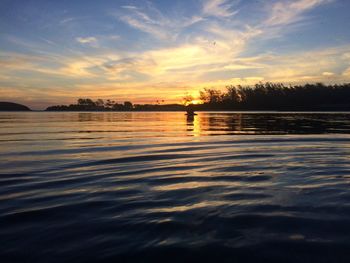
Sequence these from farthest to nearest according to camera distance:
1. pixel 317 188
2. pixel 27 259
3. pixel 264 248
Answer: pixel 317 188
pixel 264 248
pixel 27 259

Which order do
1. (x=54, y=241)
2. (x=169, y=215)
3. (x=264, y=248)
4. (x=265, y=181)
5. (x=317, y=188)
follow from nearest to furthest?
(x=264, y=248)
(x=54, y=241)
(x=169, y=215)
(x=317, y=188)
(x=265, y=181)

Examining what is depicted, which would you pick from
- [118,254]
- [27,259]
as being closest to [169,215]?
[118,254]

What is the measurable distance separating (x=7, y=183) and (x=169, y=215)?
229 inches

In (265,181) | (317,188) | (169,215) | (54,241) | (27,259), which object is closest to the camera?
(27,259)

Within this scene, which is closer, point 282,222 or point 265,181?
point 282,222

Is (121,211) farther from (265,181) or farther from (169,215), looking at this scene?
(265,181)

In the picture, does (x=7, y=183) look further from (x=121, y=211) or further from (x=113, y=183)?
(x=121, y=211)

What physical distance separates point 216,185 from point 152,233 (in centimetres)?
384

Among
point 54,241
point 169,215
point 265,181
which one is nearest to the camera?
point 54,241

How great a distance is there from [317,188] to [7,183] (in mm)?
8765

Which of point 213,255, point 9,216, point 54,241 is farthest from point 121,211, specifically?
point 213,255

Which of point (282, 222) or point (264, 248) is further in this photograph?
point (282, 222)

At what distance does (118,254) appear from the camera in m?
4.76

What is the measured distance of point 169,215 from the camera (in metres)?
6.38
